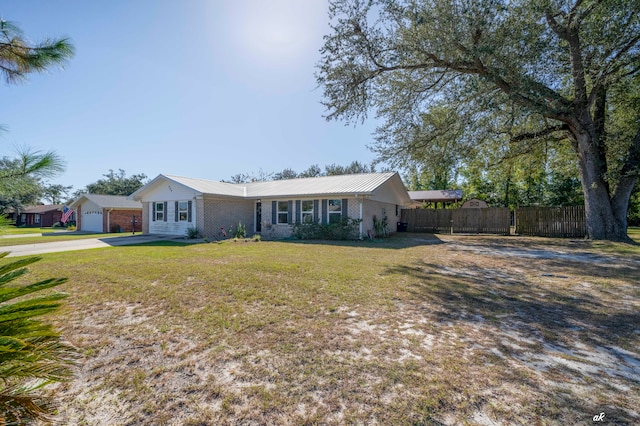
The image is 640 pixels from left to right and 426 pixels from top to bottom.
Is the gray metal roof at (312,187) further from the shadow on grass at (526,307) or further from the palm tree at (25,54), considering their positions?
the palm tree at (25,54)

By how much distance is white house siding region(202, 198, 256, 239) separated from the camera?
16297mm

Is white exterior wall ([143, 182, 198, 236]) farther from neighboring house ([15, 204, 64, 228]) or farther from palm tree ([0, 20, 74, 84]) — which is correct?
neighboring house ([15, 204, 64, 228])

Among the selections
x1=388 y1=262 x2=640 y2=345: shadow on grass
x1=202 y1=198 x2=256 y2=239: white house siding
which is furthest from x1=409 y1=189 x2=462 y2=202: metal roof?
x1=388 y1=262 x2=640 y2=345: shadow on grass

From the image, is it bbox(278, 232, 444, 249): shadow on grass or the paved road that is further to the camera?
bbox(278, 232, 444, 249): shadow on grass

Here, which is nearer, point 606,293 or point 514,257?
point 606,293

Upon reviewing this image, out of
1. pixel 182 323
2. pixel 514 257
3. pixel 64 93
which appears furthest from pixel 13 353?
pixel 514 257

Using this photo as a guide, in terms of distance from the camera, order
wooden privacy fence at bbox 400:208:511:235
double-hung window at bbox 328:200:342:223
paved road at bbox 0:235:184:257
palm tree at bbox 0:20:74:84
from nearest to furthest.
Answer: palm tree at bbox 0:20:74:84, paved road at bbox 0:235:184:257, double-hung window at bbox 328:200:342:223, wooden privacy fence at bbox 400:208:511:235

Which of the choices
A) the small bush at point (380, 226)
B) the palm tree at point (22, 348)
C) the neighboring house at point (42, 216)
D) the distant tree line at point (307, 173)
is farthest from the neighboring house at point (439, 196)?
the neighboring house at point (42, 216)

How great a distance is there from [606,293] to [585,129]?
10465mm

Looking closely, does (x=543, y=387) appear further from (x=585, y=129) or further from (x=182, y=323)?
(x=585, y=129)

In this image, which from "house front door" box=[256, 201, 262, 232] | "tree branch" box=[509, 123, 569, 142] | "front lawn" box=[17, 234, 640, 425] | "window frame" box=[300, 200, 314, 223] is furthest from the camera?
"house front door" box=[256, 201, 262, 232]

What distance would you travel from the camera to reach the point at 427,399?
2400 mm

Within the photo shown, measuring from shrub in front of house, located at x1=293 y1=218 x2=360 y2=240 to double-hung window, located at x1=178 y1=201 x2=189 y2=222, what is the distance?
21.7ft

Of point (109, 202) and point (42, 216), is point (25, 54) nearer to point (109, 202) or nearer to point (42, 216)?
point (109, 202)
